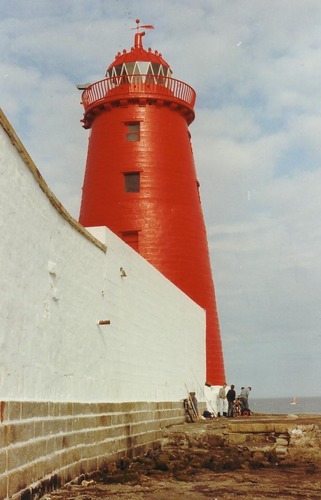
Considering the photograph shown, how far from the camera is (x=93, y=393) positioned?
31.2ft

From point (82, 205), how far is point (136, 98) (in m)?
3.78

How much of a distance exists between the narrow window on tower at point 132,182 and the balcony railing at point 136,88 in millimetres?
2543

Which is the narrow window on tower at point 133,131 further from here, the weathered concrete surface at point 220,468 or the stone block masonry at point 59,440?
the stone block masonry at point 59,440

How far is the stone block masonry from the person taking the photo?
5.89m

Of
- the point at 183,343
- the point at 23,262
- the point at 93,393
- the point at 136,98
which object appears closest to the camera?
the point at 23,262

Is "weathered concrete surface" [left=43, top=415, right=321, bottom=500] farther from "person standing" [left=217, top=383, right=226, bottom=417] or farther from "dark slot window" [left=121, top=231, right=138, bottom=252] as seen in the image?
"person standing" [left=217, top=383, right=226, bottom=417]

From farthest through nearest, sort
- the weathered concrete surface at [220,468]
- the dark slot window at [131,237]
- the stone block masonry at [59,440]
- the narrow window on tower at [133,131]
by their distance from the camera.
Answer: the narrow window on tower at [133,131], the dark slot window at [131,237], the weathered concrete surface at [220,468], the stone block masonry at [59,440]

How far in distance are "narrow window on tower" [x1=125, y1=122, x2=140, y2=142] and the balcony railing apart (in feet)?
2.87

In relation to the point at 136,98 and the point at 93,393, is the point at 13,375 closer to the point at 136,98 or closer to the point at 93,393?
the point at 93,393

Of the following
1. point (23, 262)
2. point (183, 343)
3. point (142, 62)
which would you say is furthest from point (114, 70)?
point (23, 262)

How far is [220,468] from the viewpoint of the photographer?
32.3ft

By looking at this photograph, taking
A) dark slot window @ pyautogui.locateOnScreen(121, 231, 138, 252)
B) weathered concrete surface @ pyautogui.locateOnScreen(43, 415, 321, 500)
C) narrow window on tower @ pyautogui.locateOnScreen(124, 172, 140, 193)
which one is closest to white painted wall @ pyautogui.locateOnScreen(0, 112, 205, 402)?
weathered concrete surface @ pyautogui.locateOnScreen(43, 415, 321, 500)

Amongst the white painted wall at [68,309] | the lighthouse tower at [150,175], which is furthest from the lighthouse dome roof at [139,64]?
the white painted wall at [68,309]

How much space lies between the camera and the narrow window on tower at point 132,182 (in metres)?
20.1
